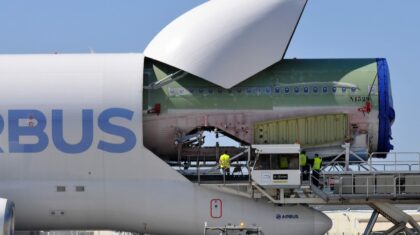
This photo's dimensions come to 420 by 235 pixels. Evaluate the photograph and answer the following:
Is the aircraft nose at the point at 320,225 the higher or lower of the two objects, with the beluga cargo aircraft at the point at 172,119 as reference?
lower

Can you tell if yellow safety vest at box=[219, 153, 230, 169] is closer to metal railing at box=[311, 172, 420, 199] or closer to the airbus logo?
metal railing at box=[311, 172, 420, 199]

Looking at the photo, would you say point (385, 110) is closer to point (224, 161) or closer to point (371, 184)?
point (371, 184)

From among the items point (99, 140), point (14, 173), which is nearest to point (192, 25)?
point (99, 140)

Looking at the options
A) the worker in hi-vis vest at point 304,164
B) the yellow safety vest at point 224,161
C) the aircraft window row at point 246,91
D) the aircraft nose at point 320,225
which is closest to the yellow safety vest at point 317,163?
the worker in hi-vis vest at point 304,164

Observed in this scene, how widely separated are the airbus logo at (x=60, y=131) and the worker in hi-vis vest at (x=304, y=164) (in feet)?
21.7

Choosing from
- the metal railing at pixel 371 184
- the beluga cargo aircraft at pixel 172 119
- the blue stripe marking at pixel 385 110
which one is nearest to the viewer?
the beluga cargo aircraft at pixel 172 119

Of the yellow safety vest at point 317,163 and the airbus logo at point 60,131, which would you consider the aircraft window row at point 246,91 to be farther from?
the yellow safety vest at point 317,163

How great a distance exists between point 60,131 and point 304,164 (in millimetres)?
9736

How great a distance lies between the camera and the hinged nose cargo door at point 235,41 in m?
38.2

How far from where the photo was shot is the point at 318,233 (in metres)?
38.2

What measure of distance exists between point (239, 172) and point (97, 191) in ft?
19.3

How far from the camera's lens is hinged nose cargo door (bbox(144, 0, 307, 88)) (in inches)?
1503

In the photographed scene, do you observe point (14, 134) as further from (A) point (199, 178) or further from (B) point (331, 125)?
(B) point (331, 125)

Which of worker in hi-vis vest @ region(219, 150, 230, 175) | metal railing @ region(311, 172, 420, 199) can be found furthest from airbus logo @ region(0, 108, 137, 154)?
metal railing @ region(311, 172, 420, 199)
